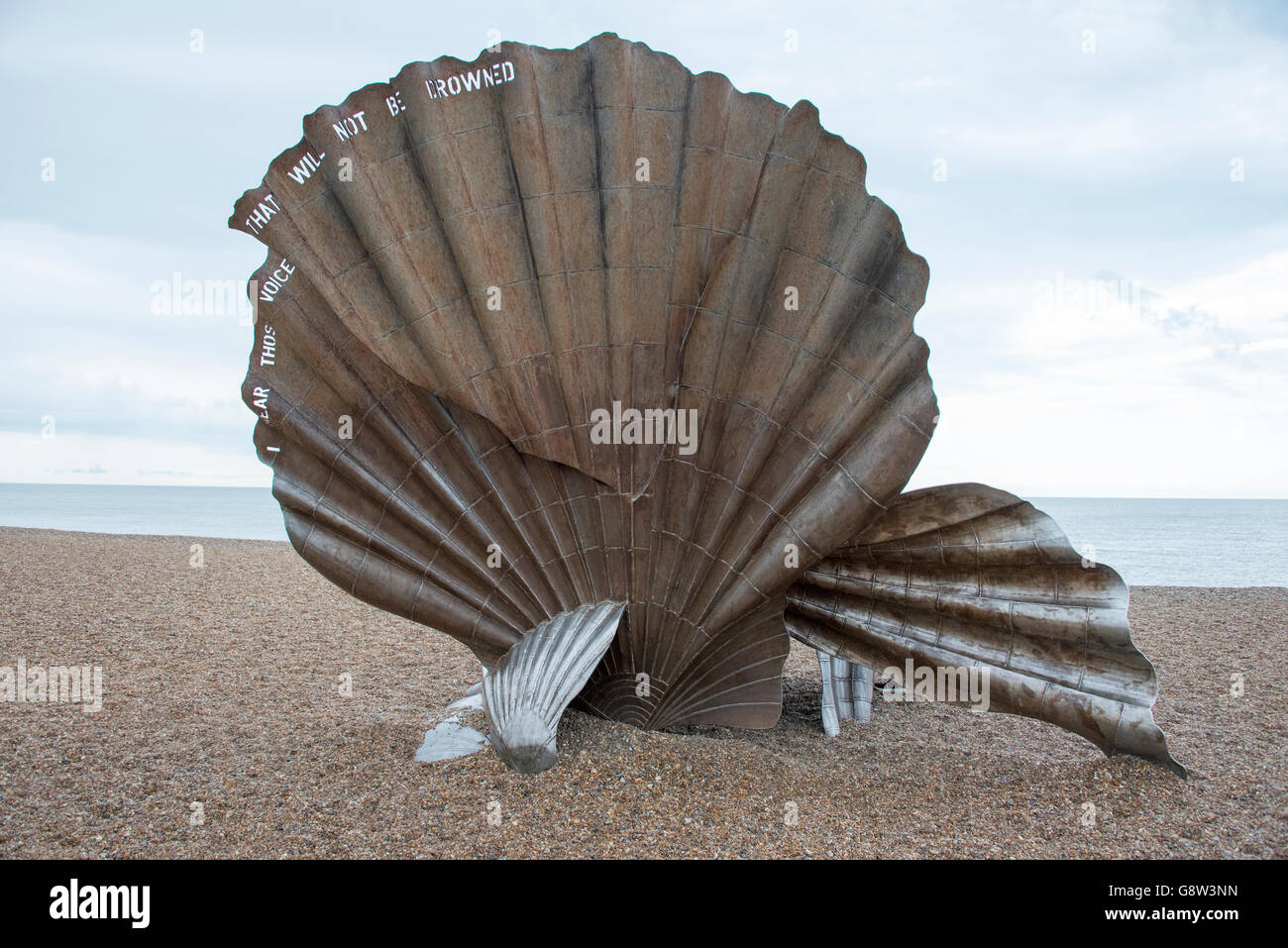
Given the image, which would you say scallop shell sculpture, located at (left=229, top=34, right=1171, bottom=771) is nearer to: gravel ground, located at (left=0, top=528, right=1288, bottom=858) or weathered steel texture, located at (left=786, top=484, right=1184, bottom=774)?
weathered steel texture, located at (left=786, top=484, right=1184, bottom=774)

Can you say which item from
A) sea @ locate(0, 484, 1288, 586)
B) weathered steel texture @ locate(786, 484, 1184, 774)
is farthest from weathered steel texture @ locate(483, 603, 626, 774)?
sea @ locate(0, 484, 1288, 586)

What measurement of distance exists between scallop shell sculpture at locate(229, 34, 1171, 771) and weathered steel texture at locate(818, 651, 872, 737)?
1.26 metres

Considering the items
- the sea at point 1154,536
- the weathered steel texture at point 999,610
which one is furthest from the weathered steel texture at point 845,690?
the sea at point 1154,536

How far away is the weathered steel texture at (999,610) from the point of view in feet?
17.0

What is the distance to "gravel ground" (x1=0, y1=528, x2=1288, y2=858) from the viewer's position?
4297mm

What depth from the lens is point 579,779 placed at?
4.73 meters

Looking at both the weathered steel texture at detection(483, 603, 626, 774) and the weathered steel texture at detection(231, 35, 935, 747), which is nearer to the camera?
the weathered steel texture at detection(483, 603, 626, 774)

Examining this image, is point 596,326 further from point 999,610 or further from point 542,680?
point 999,610

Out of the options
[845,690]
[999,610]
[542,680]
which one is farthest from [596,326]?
[845,690]

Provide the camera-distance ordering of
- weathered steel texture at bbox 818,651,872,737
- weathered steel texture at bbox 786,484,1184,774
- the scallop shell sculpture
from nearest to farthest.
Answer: the scallop shell sculpture → weathered steel texture at bbox 786,484,1184,774 → weathered steel texture at bbox 818,651,872,737

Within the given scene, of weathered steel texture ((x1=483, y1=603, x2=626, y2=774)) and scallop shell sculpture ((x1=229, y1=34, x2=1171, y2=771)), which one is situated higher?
scallop shell sculpture ((x1=229, y1=34, x2=1171, y2=771))

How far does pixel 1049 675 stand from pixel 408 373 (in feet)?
13.1

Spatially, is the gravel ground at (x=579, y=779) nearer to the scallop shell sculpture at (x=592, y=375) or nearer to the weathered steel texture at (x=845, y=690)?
the weathered steel texture at (x=845, y=690)

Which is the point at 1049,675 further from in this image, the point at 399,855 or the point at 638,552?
the point at 399,855
